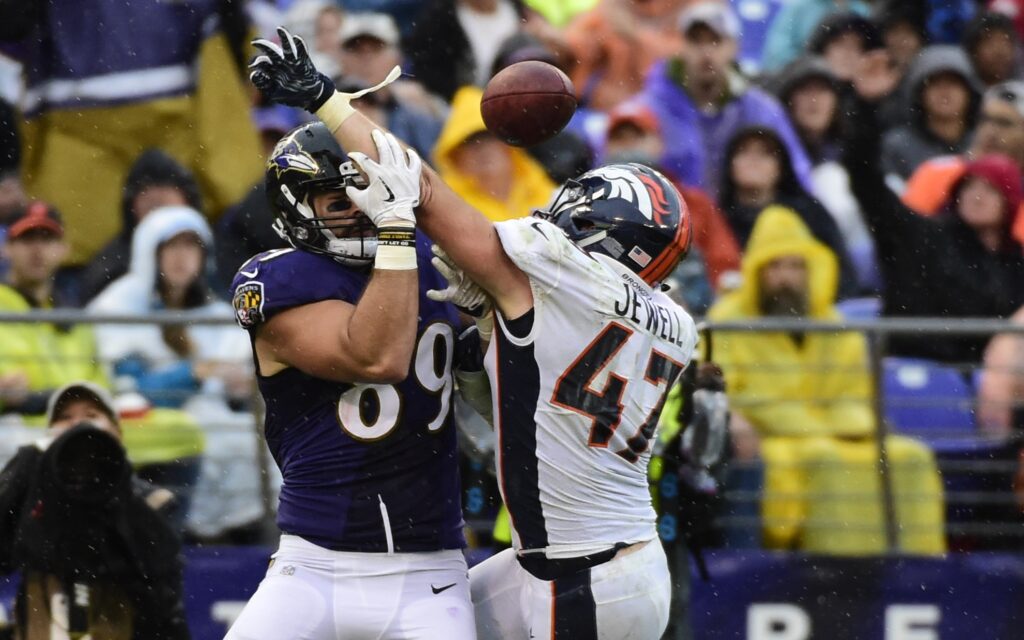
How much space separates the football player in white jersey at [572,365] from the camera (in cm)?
417

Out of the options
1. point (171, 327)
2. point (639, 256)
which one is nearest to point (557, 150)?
point (171, 327)

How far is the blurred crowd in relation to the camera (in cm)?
770

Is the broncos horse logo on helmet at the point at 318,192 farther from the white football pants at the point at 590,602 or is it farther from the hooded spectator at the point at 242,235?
the hooded spectator at the point at 242,235

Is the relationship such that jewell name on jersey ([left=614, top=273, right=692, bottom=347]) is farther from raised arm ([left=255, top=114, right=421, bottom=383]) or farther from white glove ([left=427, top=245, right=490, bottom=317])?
raised arm ([left=255, top=114, right=421, bottom=383])

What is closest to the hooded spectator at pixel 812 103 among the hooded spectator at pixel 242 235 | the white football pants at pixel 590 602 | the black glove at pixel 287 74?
the hooded spectator at pixel 242 235

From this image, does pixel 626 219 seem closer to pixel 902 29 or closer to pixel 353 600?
pixel 353 600

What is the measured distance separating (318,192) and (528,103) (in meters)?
0.59

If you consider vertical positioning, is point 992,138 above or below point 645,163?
above

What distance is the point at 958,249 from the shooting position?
8.73 meters

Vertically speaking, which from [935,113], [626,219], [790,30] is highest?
[790,30]

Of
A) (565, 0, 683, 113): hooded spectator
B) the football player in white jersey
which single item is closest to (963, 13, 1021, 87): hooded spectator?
(565, 0, 683, 113): hooded spectator

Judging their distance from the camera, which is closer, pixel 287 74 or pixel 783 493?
pixel 287 74

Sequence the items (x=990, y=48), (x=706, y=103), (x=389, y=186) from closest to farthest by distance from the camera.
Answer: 1. (x=389, y=186)
2. (x=706, y=103)
3. (x=990, y=48)

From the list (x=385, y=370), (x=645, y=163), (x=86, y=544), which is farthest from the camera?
(x=645, y=163)
